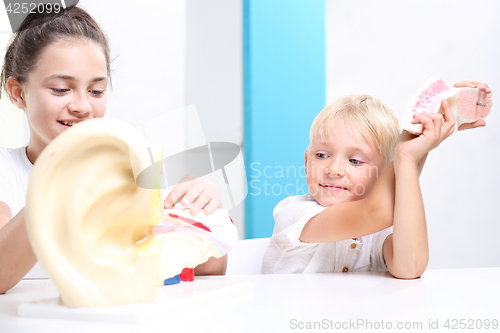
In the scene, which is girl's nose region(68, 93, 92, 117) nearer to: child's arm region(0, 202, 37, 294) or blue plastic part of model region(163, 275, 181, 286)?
child's arm region(0, 202, 37, 294)

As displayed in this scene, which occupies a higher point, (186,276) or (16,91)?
(16,91)

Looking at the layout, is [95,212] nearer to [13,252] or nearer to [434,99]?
[13,252]

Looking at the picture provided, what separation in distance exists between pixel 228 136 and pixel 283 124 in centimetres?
25

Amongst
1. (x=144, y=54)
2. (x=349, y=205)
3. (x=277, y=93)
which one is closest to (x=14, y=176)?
(x=349, y=205)

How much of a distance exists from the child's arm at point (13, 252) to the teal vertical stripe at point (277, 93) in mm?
1417

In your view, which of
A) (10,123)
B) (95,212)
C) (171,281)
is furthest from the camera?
(10,123)

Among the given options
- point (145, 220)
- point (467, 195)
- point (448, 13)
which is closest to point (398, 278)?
point (145, 220)

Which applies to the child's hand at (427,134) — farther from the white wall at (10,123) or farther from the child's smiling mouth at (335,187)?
the white wall at (10,123)

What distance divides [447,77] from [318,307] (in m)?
1.91

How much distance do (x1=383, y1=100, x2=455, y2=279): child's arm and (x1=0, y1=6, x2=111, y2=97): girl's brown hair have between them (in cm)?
62

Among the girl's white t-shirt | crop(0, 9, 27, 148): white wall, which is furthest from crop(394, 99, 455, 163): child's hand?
crop(0, 9, 27, 148): white wall

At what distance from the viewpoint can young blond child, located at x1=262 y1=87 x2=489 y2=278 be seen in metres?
0.67

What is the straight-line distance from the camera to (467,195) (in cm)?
200

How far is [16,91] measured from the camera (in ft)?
2.85
